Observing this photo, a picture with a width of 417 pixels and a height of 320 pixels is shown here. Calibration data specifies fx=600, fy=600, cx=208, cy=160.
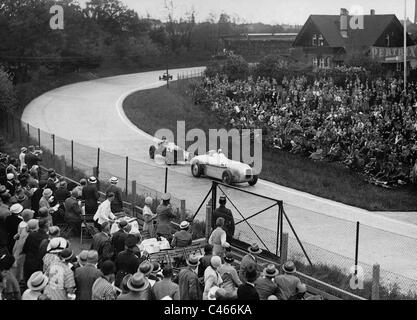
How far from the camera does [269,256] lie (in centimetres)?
1261

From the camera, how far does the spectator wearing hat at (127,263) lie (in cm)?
973

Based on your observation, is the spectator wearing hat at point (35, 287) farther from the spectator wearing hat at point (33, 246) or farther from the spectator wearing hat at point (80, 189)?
the spectator wearing hat at point (80, 189)

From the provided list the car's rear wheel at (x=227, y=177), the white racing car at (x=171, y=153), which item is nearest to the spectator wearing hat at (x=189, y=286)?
the car's rear wheel at (x=227, y=177)

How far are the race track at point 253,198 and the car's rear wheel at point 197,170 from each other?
273mm

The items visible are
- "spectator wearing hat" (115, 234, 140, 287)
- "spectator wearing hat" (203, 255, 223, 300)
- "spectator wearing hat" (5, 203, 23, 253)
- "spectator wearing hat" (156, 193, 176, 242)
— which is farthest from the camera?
"spectator wearing hat" (156, 193, 176, 242)

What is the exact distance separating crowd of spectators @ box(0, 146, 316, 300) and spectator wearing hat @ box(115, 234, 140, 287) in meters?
0.02

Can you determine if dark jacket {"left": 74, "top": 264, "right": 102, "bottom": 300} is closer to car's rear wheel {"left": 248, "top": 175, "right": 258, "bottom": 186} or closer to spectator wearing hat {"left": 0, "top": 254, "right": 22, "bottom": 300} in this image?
spectator wearing hat {"left": 0, "top": 254, "right": 22, "bottom": 300}

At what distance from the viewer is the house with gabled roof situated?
206 feet

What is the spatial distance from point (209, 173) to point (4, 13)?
122 ft

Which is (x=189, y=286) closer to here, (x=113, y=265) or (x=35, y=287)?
(x=113, y=265)

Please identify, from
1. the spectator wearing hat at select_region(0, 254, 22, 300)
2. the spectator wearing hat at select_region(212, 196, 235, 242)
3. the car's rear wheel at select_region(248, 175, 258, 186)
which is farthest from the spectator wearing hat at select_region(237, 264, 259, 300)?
the car's rear wheel at select_region(248, 175, 258, 186)

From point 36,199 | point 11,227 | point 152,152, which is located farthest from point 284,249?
point 152,152

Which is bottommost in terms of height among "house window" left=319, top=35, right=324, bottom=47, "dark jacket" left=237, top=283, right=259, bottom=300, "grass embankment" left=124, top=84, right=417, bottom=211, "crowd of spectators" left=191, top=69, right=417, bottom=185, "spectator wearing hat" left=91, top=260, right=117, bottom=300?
"grass embankment" left=124, top=84, right=417, bottom=211
